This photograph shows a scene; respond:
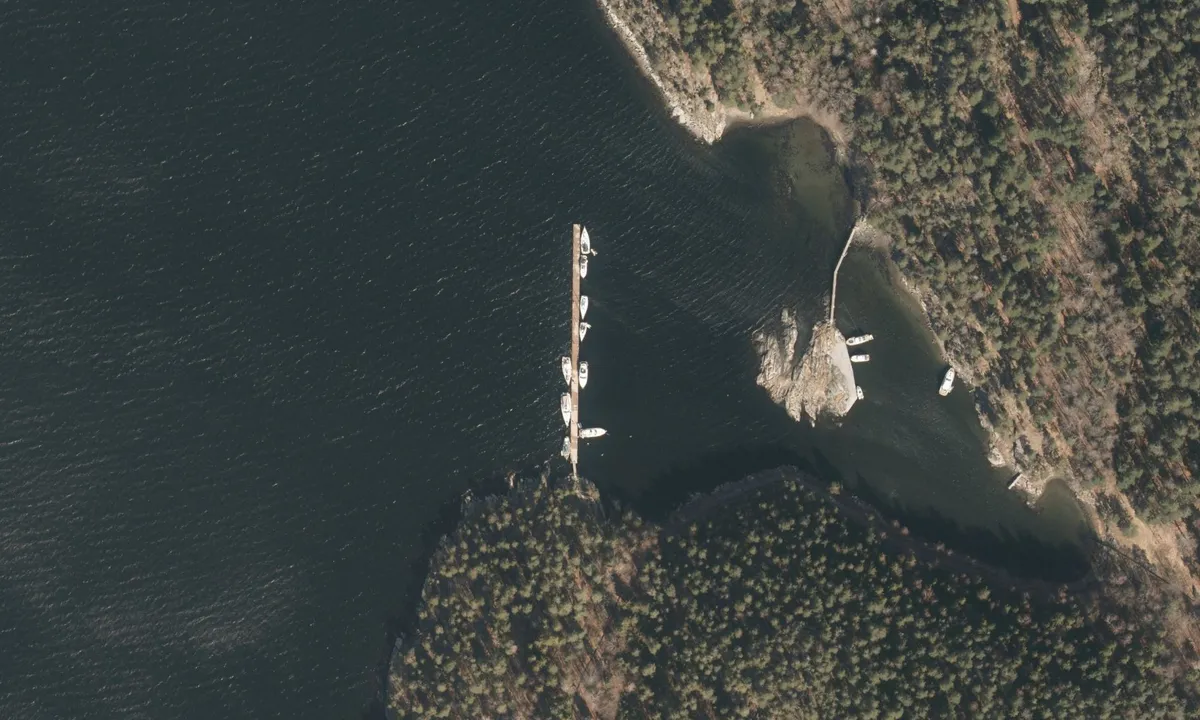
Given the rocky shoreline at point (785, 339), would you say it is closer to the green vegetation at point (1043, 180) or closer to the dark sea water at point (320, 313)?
the green vegetation at point (1043, 180)

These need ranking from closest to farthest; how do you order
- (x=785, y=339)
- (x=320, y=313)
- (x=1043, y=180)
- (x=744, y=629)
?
(x=744, y=629), (x=1043, y=180), (x=785, y=339), (x=320, y=313)

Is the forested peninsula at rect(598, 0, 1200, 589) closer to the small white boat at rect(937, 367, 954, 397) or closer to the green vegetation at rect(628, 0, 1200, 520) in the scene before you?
the green vegetation at rect(628, 0, 1200, 520)

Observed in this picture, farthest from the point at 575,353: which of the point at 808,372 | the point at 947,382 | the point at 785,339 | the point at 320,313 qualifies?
the point at 947,382

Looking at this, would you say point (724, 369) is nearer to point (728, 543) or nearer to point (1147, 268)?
point (728, 543)

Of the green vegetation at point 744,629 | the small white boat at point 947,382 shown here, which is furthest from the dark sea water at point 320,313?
the green vegetation at point 744,629

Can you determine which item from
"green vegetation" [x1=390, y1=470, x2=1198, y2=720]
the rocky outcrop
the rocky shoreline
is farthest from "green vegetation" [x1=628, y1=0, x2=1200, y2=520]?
"green vegetation" [x1=390, y1=470, x2=1198, y2=720]

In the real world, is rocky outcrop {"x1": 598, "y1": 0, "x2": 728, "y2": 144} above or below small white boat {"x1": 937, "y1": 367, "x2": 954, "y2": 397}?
above

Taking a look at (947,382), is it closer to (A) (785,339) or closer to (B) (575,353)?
(A) (785,339)
